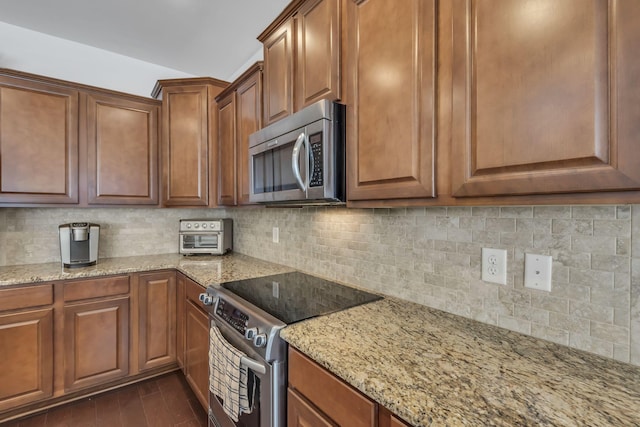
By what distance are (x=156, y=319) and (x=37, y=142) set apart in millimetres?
1477

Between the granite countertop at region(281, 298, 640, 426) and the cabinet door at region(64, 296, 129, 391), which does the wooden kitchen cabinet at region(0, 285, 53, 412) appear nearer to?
the cabinet door at region(64, 296, 129, 391)

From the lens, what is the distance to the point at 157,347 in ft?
7.48

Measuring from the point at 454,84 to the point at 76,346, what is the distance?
2633 mm

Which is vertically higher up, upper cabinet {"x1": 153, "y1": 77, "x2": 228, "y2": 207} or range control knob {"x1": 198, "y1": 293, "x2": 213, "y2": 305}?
upper cabinet {"x1": 153, "y1": 77, "x2": 228, "y2": 207}

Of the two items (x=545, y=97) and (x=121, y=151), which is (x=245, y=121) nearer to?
(x=121, y=151)

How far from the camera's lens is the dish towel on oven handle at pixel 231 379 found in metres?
1.22

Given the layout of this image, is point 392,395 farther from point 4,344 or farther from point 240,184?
point 4,344

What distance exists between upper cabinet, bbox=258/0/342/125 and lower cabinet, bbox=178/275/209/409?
1.21 metres

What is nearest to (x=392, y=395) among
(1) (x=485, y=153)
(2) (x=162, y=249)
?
(1) (x=485, y=153)

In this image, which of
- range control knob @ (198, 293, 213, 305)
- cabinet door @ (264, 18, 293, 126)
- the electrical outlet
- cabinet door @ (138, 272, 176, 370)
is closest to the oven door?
range control knob @ (198, 293, 213, 305)

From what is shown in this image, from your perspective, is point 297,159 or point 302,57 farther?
point 302,57

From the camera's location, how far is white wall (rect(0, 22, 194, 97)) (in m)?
2.24

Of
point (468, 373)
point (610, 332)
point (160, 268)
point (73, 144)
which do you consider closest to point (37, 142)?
point (73, 144)

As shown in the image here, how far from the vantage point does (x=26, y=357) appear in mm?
1854
